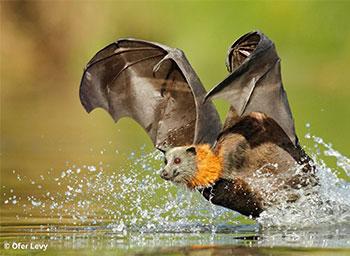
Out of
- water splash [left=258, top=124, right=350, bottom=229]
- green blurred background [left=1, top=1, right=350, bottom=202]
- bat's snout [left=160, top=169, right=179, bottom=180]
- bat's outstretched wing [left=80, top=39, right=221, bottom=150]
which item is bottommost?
water splash [left=258, top=124, right=350, bottom=229]

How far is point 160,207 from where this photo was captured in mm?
12344

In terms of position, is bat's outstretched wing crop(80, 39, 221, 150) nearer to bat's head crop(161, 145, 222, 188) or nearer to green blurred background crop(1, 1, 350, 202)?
bat's head crop(161, 145, 222, 188)

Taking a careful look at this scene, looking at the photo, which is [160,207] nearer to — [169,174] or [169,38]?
[169,174]

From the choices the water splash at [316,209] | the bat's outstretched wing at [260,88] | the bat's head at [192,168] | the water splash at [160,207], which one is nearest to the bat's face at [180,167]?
the bat's head at [192,168]

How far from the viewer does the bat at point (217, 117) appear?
1077cm

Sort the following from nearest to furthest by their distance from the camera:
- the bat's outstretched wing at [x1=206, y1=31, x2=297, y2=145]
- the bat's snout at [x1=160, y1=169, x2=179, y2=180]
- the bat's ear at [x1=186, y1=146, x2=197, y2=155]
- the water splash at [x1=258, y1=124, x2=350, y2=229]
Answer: the bat's outstretched wing at [x1=206, y1=31, x2=297, y2=145], the bat's snout at [x1=160, y1=169, x2=179, y2=180], the bat's ear at [x1=186, y1=146, x2=197, y2=155], the water splash at [x1=258, y1=124, x2=350, y2=229]

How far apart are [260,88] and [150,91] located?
1.62 m

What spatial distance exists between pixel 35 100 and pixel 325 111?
21.8ft

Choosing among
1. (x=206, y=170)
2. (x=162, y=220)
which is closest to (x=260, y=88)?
(x=206, y=170)

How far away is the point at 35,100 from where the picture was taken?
84.6ft

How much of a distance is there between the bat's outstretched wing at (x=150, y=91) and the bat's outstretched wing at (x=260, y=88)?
0.59 meters

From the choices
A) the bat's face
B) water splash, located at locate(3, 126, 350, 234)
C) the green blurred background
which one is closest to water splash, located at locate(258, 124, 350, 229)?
water splash, located at locate(3, 126, 350, 234)

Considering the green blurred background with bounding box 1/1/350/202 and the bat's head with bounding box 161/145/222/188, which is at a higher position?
the green blurred background with bounding box 1/1/350/202

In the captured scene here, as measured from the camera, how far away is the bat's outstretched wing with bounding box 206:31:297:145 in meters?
10.4
